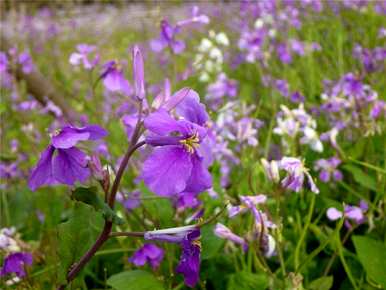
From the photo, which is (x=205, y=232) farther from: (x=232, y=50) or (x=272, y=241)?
(x=232, y=50)

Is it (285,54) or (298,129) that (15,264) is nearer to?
(298,129)

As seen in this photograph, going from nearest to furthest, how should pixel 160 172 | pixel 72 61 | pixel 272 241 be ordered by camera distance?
pixel 160 172 < pixel 272 241 < pixel 72 61

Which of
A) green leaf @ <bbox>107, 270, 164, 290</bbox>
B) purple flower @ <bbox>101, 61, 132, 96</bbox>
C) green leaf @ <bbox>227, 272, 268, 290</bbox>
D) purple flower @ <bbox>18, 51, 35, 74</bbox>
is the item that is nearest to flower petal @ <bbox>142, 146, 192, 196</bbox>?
green leaf @ <bbox>107, 270, 164, 290</bbox>

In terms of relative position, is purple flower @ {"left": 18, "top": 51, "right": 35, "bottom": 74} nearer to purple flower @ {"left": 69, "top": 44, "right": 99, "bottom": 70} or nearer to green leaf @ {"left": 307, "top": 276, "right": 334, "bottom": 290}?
purple flower @ {"left": 69, "top": 44, "right": 99, "bottom": 70}

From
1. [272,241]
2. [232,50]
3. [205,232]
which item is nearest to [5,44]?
[232,50]

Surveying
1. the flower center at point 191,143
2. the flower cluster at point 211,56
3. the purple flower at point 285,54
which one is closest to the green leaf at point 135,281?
the flower center at point 191,143

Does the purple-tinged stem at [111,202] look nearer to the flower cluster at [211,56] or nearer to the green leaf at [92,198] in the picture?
the green leaf at [92,198]

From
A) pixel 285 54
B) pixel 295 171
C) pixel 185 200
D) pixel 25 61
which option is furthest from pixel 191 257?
pixel 285 54
